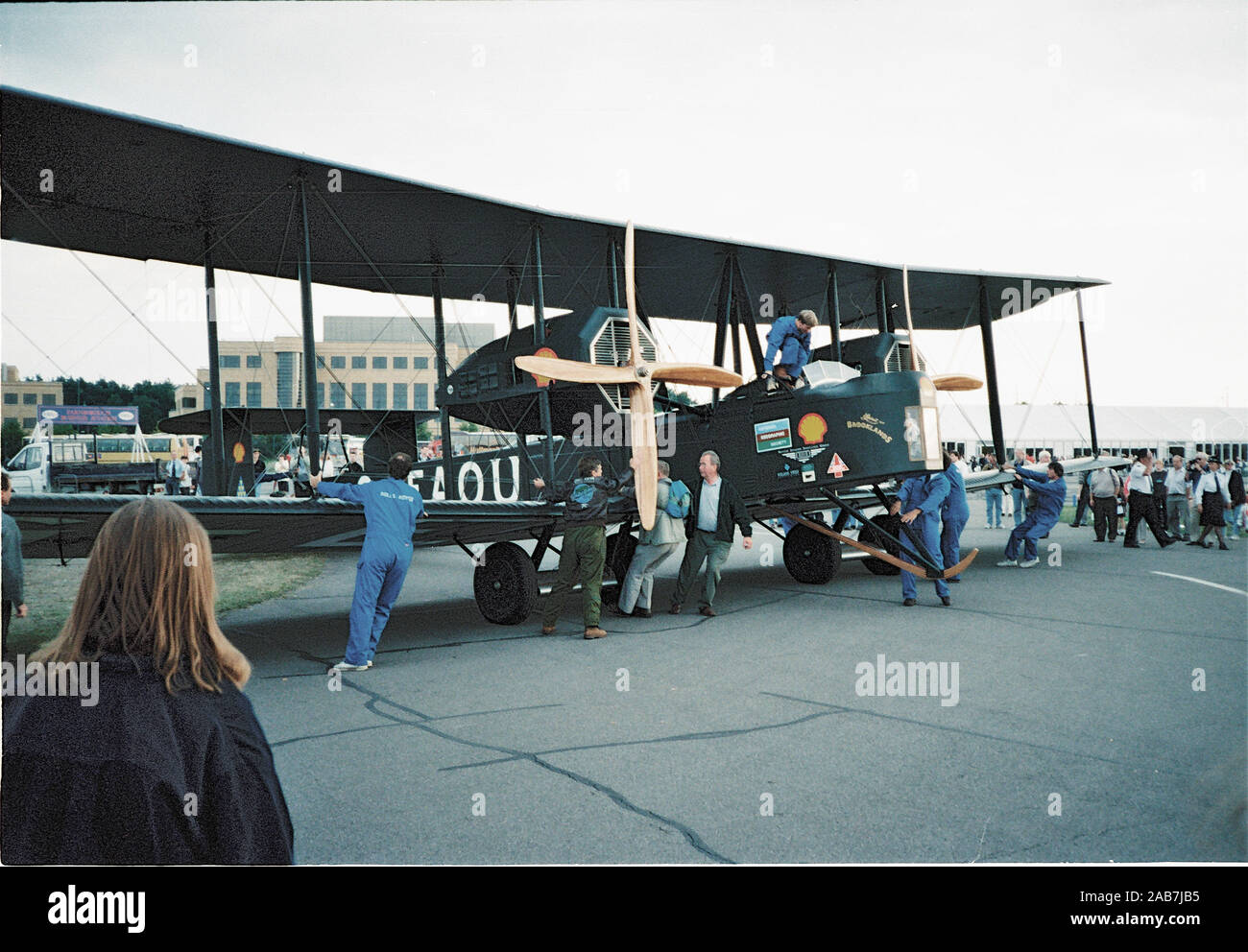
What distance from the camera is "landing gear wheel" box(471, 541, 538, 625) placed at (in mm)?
8023

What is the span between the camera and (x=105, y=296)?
274 inches

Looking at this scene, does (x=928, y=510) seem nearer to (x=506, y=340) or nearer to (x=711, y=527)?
(x=711, y=527)

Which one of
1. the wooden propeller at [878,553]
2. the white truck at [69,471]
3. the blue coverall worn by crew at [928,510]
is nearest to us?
the wooden propeller at [878,553]

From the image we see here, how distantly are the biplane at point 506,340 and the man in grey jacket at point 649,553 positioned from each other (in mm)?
424

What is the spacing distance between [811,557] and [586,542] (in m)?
4.09

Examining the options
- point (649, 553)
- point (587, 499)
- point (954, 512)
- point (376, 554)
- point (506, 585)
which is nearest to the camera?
point (376, 554)

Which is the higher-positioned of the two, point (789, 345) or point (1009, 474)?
point (789, 345)

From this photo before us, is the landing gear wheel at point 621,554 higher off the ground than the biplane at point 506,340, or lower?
lower

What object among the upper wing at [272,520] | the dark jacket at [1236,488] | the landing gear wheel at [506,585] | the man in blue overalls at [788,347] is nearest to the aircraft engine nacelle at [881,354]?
the man in blue overalls at [788,347]

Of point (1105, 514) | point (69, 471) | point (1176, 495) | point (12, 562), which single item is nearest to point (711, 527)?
point (12, 562)

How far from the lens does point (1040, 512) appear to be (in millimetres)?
11742

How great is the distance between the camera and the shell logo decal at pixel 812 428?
8.67 m

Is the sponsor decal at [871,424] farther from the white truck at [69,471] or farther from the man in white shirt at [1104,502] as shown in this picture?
the white truck at [69,471]
